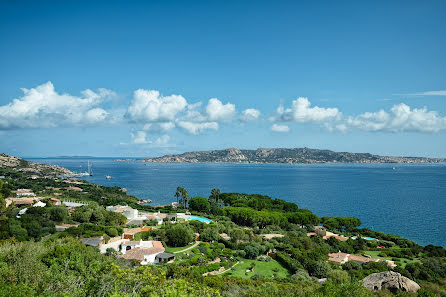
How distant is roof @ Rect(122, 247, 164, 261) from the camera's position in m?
23.1

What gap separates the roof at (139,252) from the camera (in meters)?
23.1

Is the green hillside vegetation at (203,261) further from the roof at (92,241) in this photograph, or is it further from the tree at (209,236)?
the roof at (92,241)

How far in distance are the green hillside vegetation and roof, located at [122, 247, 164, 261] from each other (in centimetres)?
140

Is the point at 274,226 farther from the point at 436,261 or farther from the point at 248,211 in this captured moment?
Answer: the point at 436,261

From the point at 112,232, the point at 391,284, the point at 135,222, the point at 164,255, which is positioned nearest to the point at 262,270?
the point at 164,255

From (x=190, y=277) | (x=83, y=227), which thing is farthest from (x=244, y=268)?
(x=83, y=227)

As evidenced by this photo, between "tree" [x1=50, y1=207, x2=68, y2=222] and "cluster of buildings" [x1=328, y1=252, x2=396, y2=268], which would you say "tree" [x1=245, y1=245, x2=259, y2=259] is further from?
"tree" [x1=50, y1=207, x2=68, y2=222]

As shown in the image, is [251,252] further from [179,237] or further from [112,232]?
[112,232]

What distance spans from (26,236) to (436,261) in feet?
120

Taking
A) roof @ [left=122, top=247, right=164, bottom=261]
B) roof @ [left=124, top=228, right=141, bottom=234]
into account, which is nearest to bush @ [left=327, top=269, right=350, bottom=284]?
roof @ [left=122, top=247, right=164, bottom=261]

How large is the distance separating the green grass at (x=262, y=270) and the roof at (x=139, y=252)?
6442mm

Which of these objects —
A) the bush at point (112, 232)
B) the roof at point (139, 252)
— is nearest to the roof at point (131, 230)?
the bush at point (112, 232)

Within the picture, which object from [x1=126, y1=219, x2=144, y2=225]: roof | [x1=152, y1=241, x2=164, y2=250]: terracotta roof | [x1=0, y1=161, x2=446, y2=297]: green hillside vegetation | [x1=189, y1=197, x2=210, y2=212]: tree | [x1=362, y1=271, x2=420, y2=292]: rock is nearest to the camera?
[x1=0, y1=161, x2=446, y2=297]: green hillside vegetation

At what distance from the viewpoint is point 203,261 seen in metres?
23.5
